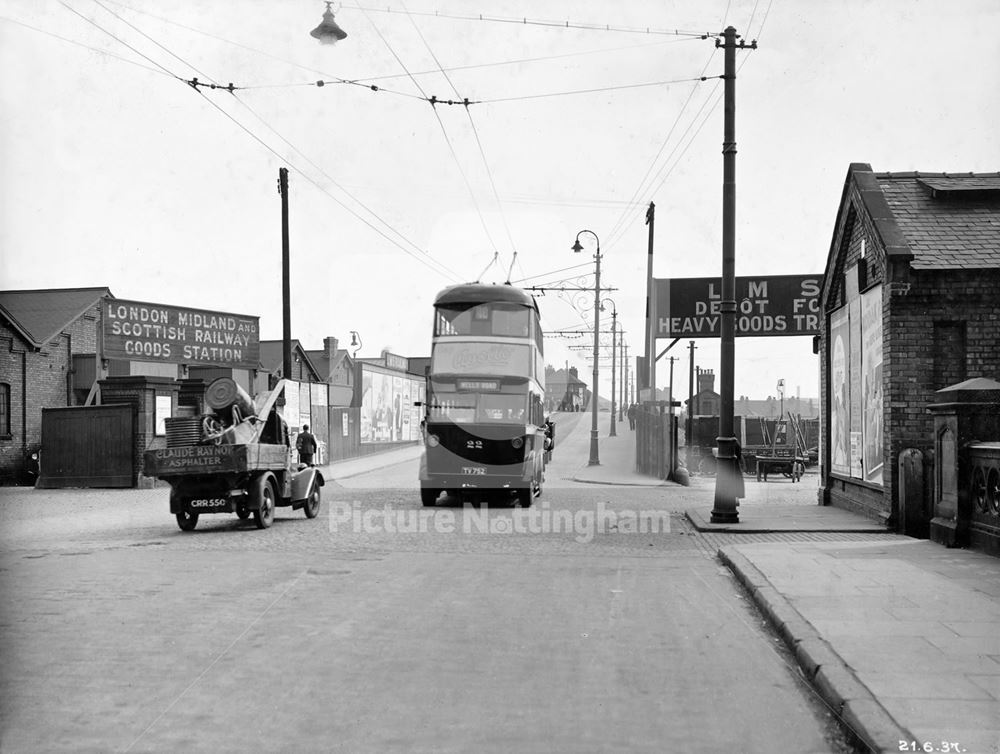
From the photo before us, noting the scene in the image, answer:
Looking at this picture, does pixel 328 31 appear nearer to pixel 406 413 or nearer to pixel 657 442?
pixel 657 442

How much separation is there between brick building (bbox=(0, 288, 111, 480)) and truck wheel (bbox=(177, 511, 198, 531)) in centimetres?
1432

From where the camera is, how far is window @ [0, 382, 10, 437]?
28.1m

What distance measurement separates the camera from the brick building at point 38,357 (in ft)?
93.6

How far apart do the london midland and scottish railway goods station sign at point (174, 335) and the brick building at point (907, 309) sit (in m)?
19.0

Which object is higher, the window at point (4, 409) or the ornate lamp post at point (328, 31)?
the ornate lamp post at point (328, 31)

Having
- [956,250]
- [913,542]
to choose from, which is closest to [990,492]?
[913,542]

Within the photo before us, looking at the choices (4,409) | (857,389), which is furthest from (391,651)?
(4,409)

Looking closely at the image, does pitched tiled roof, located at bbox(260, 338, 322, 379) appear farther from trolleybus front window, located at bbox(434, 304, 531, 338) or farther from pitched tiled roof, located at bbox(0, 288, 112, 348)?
trolleybus front window, located at bbox(434, 304, 531, 338)

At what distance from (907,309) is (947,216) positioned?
2.22m

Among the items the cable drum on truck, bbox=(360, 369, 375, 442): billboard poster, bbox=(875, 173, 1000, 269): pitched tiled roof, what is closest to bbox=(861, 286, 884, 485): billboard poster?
bbox=(875, 173, 1000, 269): pitched tiled roof

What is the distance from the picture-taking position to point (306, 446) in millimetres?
16266

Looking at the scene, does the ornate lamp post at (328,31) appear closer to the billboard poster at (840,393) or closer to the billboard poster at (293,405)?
the billboard poster at (840,393)

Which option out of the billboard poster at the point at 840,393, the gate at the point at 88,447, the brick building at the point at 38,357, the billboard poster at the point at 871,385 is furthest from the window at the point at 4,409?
the billboard poster at the point at 871,385

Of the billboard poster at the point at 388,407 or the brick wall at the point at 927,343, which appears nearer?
the brick wall at the point at 927,343
